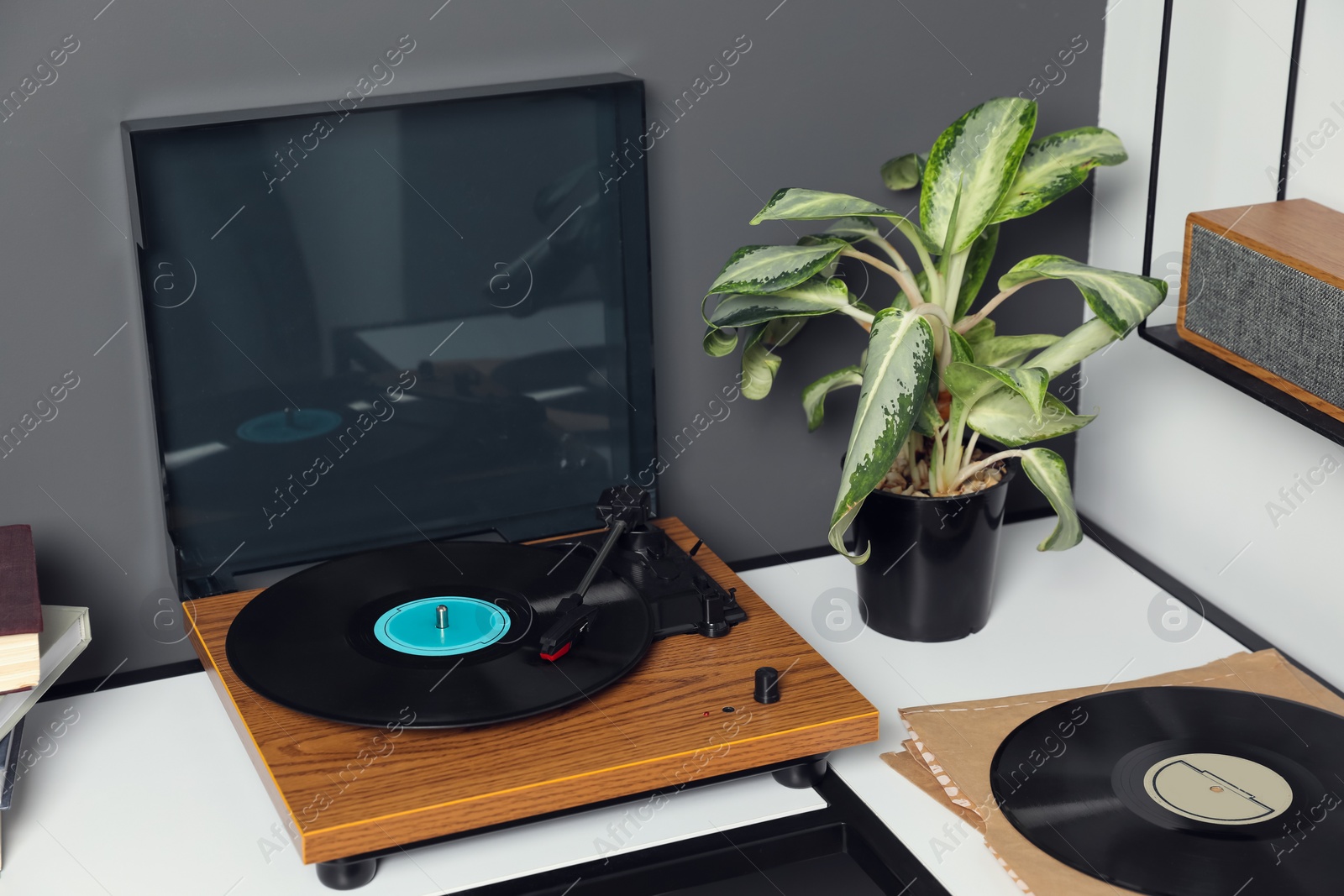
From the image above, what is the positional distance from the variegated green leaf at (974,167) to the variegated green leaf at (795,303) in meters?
0.10

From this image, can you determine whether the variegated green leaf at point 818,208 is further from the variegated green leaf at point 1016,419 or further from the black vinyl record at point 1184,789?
the black vinyl record at point 1184,789

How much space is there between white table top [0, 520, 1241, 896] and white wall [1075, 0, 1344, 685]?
0.29 feet

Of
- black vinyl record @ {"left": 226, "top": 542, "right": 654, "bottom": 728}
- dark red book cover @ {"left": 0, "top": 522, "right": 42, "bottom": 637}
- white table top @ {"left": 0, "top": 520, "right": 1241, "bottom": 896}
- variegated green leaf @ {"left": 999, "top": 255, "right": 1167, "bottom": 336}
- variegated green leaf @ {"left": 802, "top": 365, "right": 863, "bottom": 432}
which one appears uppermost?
variegated green leaf @ {"left": 999, "top": 255, "right": 1167, "bottom": 336}

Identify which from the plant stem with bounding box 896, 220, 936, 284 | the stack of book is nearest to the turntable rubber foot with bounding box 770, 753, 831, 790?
the plant stem with bounding box 896, 220, 936, 284

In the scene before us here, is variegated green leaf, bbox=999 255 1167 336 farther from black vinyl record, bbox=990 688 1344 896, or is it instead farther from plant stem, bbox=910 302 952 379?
black vinyl record, bbox=990 688 1344 896

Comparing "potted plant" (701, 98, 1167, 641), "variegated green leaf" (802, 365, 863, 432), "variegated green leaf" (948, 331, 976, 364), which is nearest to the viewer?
"potted plant" (701, 98, 1167, 641)

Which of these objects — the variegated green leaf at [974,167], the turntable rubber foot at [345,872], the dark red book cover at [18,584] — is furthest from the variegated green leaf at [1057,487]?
the dark red book cover at [18,584]

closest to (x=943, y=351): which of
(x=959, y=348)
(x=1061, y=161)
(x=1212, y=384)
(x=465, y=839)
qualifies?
(x=959, y=348)

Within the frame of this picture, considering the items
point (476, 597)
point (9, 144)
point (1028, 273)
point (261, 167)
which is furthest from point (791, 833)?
point (9, 144)

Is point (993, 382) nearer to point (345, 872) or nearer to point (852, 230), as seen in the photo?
point (852, 230)

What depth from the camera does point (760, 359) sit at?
143cm

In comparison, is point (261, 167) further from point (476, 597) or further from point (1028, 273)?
point (1028, 273)

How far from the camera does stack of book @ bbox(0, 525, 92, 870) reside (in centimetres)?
109

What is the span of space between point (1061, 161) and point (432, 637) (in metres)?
0.76
